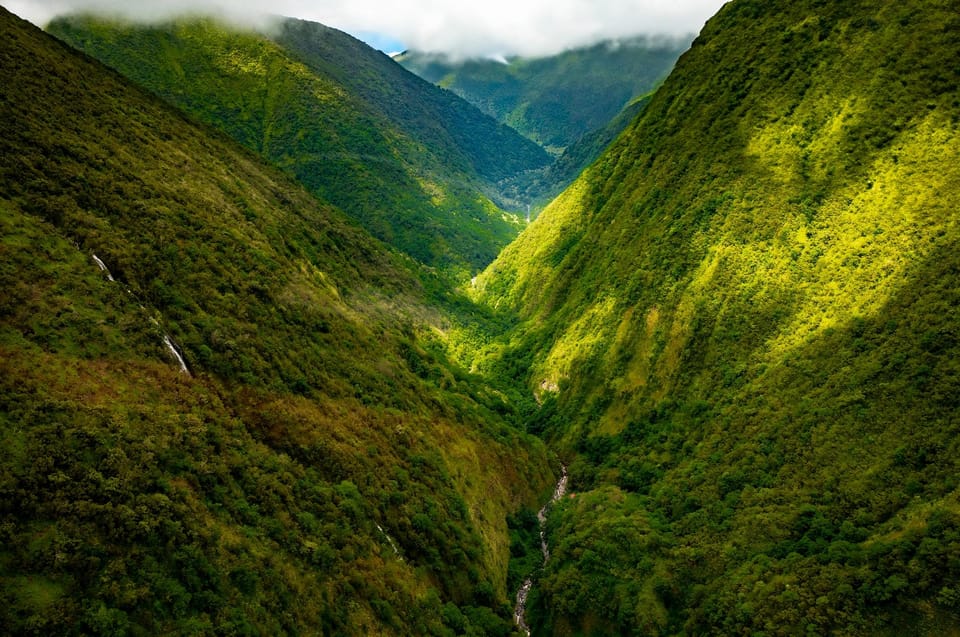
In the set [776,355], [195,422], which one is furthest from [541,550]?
[195,422]

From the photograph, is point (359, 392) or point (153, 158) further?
point (153, 158)

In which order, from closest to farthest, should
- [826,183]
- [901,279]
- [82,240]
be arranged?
[82,240]
[901,279]
[826,183]

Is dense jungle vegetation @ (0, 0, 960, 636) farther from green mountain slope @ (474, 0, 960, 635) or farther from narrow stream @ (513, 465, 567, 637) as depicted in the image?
narrow stream @ (513, 465, 567, 637)

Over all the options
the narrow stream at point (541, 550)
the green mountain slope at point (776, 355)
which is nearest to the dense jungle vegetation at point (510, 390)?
the green mountain slope at point (776, 355)

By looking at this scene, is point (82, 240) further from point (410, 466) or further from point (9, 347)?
point (410, 466)

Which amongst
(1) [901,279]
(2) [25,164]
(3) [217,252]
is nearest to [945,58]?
(1) [901,279]

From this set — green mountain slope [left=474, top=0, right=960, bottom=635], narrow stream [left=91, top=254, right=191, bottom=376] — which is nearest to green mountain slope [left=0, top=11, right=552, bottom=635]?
narrow stream [left=91, top=254, right=191, bottom=376]

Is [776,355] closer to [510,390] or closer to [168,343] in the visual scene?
[510,390]
